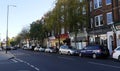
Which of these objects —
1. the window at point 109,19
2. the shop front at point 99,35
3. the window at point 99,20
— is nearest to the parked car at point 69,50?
the shop front at point 99,35

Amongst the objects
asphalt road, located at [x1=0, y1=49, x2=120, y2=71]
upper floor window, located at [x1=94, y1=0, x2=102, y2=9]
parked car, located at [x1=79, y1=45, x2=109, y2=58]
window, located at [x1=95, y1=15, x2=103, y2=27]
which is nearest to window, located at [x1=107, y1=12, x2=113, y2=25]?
window, located at [x1=95, y1=15, x2=103, y2=27]

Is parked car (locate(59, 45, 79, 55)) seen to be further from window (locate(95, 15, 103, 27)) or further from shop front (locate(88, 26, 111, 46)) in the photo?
window (locate(95, 15, 103, 27))

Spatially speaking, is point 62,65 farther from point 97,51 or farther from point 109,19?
point 109,19

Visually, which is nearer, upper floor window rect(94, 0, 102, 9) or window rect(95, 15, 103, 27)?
window rect(95, 15, 103, 27)

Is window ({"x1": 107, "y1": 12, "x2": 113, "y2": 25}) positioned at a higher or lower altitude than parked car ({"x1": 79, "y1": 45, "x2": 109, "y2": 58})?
higher

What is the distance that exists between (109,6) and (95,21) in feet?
17.0

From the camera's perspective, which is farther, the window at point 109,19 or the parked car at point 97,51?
the window at point 109,19

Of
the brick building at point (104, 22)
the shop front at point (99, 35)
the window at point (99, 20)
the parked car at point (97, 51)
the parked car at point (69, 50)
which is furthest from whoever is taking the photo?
the window at point (99, 20)

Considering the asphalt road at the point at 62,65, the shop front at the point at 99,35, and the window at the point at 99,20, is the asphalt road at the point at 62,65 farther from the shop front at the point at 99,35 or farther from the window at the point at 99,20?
the window at the point at 99,20

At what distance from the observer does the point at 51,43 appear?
272 feet

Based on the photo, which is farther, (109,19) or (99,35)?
(99,35)

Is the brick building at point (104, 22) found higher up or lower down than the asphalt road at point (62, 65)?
higher up

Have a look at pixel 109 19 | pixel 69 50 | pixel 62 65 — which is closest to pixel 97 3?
pixel 109 19

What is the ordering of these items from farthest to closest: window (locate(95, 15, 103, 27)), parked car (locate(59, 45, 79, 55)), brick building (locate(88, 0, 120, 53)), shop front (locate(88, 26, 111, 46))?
window (locate(95, 15, 103, 27)) < shop front (locate(88, 26, 111, 46)) < parked car (locate(59, 45, 79, 55)) < brick building (locate(88, 0, 120, 53))
